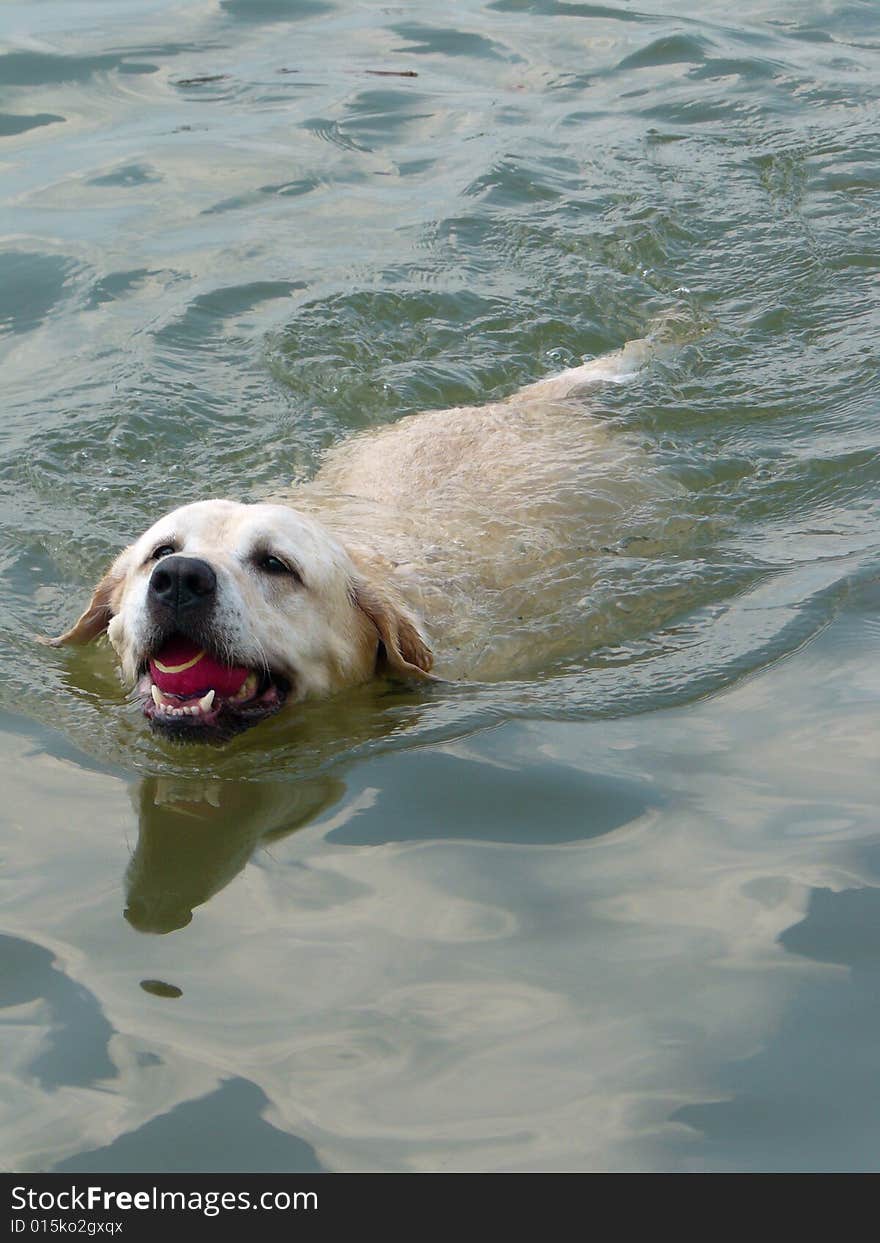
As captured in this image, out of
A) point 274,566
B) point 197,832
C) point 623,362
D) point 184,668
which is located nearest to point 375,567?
point 274,566

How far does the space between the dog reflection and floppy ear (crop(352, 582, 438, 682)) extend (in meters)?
0.83

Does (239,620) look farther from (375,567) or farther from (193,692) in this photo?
(375,567)

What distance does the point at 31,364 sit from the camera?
8.48 meters

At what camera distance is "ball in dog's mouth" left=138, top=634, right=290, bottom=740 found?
516 cm

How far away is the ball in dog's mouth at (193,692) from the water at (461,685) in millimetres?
127

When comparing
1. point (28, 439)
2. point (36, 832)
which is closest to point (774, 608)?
point (36, 832)

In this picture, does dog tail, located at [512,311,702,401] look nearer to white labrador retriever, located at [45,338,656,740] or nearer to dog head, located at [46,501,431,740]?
white labrador retriever, located at [45,338,656,740]

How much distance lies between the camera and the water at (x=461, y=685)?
353 cm

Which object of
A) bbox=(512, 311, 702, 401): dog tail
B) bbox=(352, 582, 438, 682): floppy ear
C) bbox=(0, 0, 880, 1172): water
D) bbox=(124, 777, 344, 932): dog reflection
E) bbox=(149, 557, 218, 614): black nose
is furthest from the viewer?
bbox=(512, 311, 702, 401): dog tail

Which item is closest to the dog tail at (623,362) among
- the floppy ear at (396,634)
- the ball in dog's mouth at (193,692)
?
the floppy ear at (396,634)

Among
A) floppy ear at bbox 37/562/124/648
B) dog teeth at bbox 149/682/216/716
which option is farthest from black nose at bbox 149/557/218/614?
floppy ear at bbox 37/562/124/648

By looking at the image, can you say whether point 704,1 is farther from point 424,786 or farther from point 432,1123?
point 432,1123

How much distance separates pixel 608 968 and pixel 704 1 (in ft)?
42.4

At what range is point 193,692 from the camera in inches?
206
